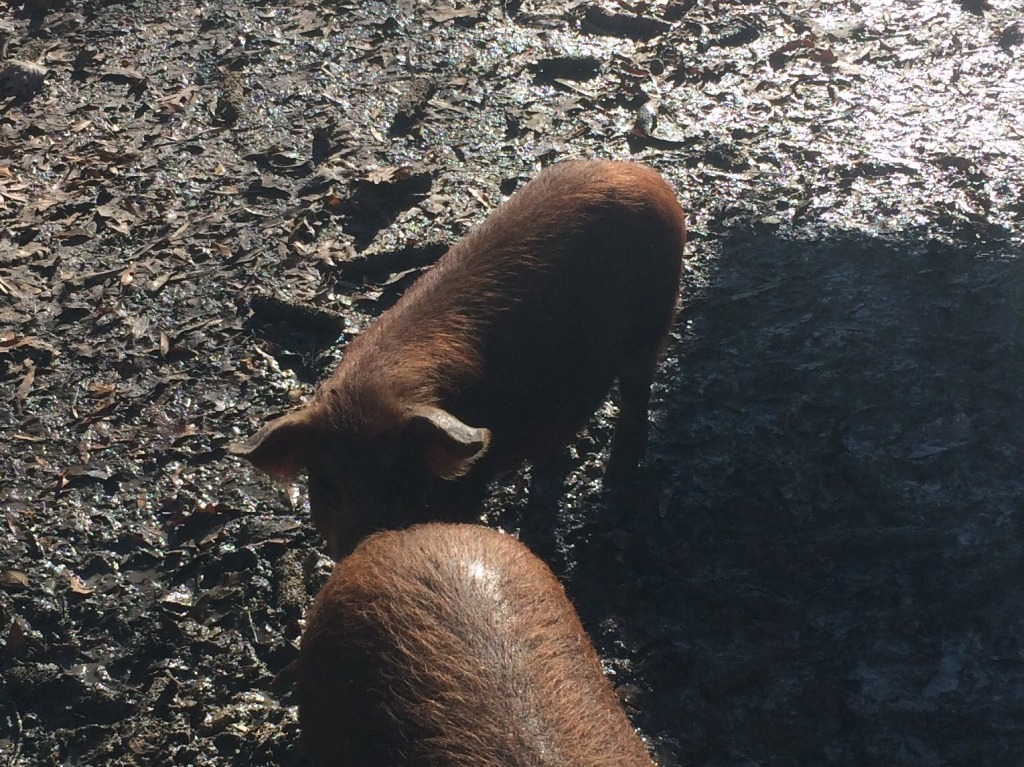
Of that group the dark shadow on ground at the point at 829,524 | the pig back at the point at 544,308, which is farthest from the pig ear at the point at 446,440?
the dark shadow on ground at the point at 829,524

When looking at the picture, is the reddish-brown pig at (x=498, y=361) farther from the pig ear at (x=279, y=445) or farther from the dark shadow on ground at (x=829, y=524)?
the dark shadow on ground at (x=829, y=524)

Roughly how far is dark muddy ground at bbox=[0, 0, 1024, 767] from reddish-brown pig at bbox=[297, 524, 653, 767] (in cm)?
108

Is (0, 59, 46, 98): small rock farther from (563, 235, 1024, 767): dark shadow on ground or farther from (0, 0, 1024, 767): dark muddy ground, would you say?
→ (563, 235, 1024, 767): dark shadow on ground

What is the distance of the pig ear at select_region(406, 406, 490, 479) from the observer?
374 centimetres

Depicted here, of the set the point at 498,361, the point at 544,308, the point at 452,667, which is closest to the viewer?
the point at 452,667

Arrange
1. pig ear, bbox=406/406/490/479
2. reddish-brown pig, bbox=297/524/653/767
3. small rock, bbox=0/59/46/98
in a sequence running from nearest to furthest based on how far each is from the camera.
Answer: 1. reddish-brown pig, bbox=297/524/653/767
2. pig ear, bbox=406/406/490/479
3. small rock, bbox=0/59/46/98

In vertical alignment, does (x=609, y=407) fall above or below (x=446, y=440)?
below

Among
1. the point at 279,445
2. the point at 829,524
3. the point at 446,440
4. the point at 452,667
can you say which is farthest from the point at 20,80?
the point at 452,667


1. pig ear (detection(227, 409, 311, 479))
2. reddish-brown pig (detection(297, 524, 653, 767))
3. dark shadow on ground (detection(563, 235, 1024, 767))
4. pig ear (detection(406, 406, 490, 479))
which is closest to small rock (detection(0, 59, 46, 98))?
pig ear (detection(227, 409, 311, 479))

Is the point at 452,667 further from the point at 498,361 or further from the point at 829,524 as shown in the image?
the point at 829,524

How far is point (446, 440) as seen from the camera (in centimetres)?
388

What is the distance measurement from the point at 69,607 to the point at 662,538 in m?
2.68

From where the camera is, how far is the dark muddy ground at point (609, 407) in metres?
4.30

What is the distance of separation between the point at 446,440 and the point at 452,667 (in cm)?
115
